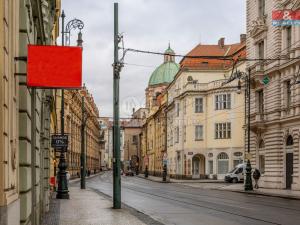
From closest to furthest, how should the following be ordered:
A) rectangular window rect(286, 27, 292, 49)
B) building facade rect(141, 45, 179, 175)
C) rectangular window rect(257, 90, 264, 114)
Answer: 1. rectangular window rect(286, 27, 292, 49)
2. rectangular window rect(257, 90, 264, 114)
3. building facade rect(141, 45, 179, 175)

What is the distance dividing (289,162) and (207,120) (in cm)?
3121

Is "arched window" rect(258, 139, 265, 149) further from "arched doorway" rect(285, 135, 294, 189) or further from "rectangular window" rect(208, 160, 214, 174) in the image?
"rectangular window" rect(208, 160, 214, 174)

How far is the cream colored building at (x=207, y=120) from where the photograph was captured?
69.8 m

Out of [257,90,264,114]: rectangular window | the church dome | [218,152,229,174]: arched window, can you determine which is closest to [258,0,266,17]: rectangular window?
[257,90,264,114]: rectangular window

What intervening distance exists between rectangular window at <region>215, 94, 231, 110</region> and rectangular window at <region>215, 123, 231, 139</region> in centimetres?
199

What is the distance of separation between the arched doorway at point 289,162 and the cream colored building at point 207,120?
26.2m

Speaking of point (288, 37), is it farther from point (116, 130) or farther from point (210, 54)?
point (210, 54)

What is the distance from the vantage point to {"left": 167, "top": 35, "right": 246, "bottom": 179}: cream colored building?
2746 inches

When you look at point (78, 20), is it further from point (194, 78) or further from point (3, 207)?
point (194, 78)

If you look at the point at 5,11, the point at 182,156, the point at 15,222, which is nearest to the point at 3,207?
the point at 15,222

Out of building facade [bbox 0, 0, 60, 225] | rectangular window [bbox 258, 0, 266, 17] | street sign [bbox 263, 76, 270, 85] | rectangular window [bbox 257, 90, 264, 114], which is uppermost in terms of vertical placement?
rectangular window [bbox 258, 0, 266, 17]

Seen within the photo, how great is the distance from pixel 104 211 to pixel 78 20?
484 inches

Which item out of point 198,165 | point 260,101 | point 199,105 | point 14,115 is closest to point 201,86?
point 199,105

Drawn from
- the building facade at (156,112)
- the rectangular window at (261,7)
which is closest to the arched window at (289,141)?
the rectangular window at (261,7)
